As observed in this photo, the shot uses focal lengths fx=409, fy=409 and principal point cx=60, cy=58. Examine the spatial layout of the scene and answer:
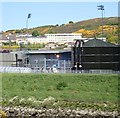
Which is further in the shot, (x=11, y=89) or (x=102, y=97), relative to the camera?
(x=11, y=89)

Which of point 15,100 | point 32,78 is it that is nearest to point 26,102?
point 15,100

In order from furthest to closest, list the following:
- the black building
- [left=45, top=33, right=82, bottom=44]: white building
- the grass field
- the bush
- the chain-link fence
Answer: [left=45, top=33, right=82, bottom=44]: white building
the chain-link fence
the black building
the bush
the grass field

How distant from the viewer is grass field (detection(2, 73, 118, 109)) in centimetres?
3306

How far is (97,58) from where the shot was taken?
58000 millimetres

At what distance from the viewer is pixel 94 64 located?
57719 mm

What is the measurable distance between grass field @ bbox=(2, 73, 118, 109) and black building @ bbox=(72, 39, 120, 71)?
15590mm

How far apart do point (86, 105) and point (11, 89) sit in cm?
943

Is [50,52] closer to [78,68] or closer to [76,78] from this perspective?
[78,68]

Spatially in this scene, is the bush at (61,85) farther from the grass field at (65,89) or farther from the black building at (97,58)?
the black building at (97,58)

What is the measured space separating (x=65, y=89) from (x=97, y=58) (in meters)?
21.3

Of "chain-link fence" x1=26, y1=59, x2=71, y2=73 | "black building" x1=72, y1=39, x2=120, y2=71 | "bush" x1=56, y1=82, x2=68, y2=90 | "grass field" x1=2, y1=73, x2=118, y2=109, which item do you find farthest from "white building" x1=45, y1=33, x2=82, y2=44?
"bush" x1=56, y1=82, x2=68, y2=90

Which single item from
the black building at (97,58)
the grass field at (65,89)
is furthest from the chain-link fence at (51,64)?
the grass field at (65,89)

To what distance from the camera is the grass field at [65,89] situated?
33.1 meters

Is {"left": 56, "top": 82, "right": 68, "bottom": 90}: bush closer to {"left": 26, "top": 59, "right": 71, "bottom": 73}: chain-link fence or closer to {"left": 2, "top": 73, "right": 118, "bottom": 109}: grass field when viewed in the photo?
{"left": 2, "top": 73, "right": 118, "bottom": 109}: grass field
